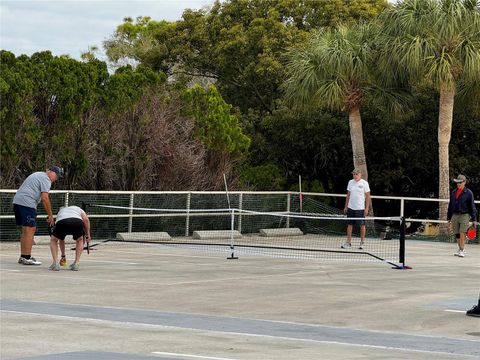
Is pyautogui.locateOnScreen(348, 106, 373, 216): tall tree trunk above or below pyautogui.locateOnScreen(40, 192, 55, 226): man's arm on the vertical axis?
above

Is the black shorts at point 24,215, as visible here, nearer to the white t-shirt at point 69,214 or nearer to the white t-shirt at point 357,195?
the white t-shirt at point 69,214

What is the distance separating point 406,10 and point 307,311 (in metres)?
19.3

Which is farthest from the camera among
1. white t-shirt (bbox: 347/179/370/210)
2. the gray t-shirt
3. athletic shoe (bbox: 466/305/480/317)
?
white t-shirt (bbox: 347/179/370/210)

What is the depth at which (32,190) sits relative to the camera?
1923 centimetres

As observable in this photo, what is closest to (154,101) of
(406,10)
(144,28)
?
(406,10)

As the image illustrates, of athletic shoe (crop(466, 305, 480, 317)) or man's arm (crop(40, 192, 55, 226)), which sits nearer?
athletic shoe (crop(466, 305, 480, 317))

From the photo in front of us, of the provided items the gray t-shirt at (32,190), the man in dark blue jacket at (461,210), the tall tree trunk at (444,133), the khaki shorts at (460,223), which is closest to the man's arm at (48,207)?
the gray t-shirt at (32,190)

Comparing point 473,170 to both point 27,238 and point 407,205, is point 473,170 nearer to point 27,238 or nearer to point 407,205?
point 407,205

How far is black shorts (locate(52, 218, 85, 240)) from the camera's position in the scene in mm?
18172

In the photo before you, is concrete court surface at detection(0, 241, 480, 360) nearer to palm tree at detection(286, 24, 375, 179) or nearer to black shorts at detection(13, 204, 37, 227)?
black shorts at detection(13, 204, 37, 227)

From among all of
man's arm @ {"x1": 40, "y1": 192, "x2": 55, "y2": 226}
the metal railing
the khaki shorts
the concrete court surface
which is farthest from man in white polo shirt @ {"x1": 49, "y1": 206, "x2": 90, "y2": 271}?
the khaki shorts

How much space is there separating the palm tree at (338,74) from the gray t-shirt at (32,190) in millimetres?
13967

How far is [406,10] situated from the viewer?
103 ft

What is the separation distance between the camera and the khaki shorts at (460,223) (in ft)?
78.3
